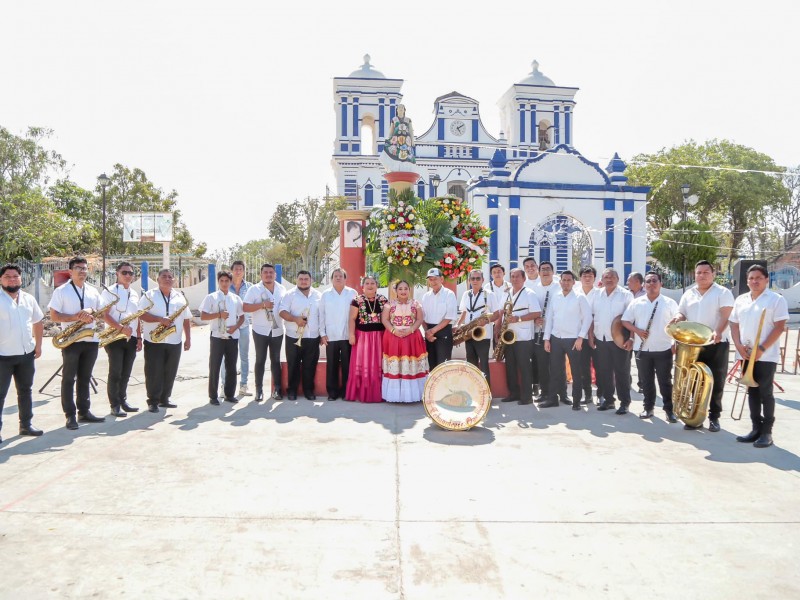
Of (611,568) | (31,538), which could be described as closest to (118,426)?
(31,538)

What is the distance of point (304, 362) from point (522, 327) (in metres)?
3.05

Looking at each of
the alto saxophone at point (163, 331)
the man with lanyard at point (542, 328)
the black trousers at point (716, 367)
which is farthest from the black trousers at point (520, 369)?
the alto saxophone at point (163, 331)

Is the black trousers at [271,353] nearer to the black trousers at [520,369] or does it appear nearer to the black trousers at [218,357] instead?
the black trousers at [218,357]

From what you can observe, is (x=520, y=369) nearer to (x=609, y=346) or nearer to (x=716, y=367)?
(x=609, y=346)

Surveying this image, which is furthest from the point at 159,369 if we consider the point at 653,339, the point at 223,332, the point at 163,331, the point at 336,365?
the point at 653,339

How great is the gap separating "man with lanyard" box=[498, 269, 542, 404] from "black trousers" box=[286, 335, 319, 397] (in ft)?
8.76

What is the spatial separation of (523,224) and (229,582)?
26.6 m

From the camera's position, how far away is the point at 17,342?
6301 millimetres

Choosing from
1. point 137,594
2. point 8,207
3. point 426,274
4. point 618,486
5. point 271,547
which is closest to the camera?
point 137,594

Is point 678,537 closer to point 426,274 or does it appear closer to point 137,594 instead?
point 137,594

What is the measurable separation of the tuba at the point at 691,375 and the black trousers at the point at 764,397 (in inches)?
17.6

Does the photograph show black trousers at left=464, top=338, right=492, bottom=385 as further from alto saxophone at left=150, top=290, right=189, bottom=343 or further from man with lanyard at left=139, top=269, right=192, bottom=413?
alto saxophone at left=150, top=290, right=189, bottom=343

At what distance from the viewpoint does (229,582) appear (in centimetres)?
336

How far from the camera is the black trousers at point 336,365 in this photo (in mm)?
8406
